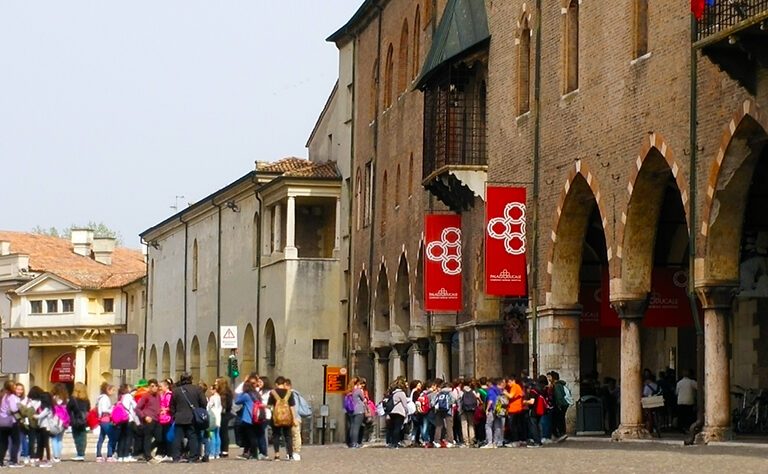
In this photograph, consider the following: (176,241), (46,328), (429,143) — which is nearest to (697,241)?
(429,143)

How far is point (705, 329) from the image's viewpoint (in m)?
32.7

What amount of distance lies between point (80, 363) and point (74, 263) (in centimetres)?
1250

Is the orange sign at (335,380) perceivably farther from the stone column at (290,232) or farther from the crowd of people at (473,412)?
the crowd of people at (473,412)

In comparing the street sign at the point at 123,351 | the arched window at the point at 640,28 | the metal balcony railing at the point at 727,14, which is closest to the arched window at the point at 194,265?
→ the street sign at the point at 123,351

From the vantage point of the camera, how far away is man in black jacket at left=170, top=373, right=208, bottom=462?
34.4 m

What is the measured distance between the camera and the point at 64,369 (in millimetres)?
103750

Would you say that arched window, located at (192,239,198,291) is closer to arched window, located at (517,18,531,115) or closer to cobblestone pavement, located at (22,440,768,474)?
arched window, located at (517,18,531,115)

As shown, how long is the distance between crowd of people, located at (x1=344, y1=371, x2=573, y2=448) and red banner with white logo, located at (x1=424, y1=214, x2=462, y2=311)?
4583mm

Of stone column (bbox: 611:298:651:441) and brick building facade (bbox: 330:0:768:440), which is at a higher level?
brick building facade (bbox: 330:0:768:440)

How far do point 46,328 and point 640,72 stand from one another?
72211mm

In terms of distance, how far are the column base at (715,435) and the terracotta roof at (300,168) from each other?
33874mm

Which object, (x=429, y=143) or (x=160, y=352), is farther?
(x=160, y=352)

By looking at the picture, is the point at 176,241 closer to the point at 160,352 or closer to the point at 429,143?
the point at 160,352

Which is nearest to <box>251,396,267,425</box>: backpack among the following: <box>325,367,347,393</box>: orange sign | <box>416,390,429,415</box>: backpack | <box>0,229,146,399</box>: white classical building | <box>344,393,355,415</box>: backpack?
<box>416,390,429,415</box>: backpack
